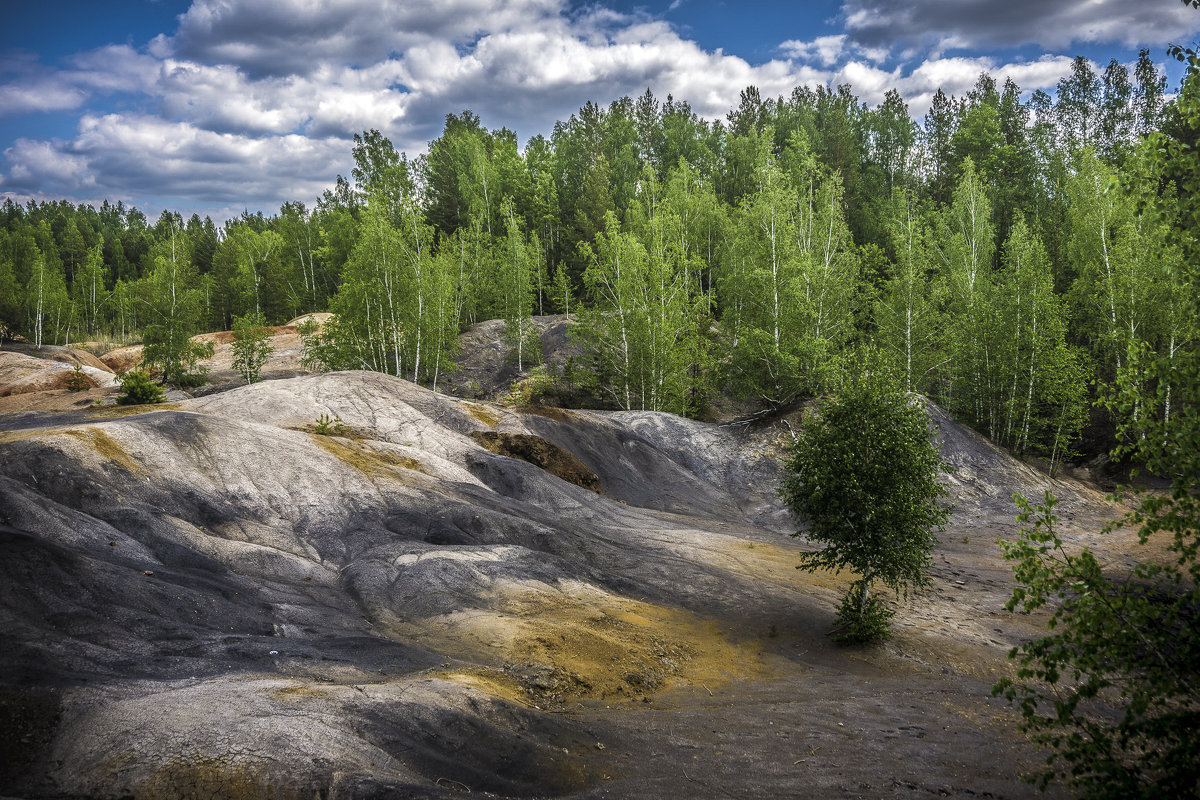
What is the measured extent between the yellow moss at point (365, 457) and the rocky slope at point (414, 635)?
15 centimetres

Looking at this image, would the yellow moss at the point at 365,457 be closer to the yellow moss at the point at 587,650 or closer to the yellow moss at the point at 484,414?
the yellow moss at the point at 484,414

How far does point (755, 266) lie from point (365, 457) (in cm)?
3338

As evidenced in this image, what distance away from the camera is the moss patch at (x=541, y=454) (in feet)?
101

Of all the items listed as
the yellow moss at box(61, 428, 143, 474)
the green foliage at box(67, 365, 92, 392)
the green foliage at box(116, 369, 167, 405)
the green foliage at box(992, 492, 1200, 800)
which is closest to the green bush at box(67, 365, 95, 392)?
the green foliage at box(67, 365, 92, 392)

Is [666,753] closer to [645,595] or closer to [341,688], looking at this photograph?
[341,688]

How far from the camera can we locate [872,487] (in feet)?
59.0

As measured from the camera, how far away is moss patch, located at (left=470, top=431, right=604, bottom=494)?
101ft

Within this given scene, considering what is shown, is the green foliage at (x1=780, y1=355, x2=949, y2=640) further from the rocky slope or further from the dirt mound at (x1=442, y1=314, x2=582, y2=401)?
the dirt mound at (x1=442, y1=314, x2=582, y2=401)

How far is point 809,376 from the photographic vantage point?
39.7 metres

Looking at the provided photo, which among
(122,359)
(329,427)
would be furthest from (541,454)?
(122,359)

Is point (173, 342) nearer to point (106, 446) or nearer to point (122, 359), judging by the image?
point (122, 359)

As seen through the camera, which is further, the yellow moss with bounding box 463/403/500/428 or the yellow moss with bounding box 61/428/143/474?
the yellow moss with bounding box 463/403/500/428

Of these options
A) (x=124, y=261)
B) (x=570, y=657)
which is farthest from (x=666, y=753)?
(x=124, y=261)

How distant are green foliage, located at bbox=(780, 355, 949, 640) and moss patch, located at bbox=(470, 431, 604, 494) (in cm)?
1374
